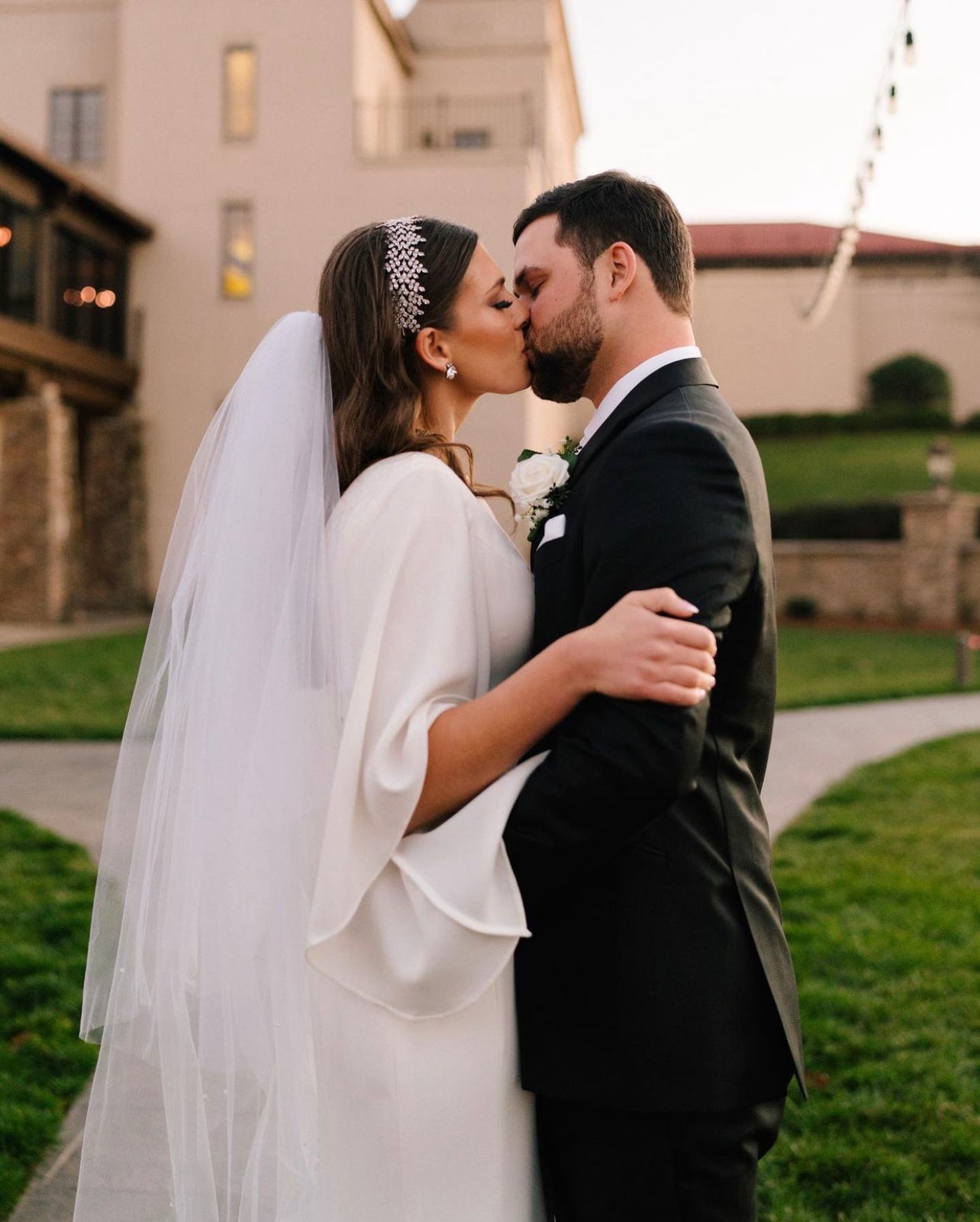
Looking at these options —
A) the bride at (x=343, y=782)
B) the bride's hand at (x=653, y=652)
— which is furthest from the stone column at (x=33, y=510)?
the bride's hand at (x=653, y=652)

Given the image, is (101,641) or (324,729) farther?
(101,641)

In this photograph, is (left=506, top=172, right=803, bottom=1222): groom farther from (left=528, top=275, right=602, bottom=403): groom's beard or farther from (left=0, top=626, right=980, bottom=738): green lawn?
(left=0, top=626, right=980, bottom=738): green lawn

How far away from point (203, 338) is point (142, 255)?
214 centimetres

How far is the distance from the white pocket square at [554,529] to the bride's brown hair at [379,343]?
0.29 metres

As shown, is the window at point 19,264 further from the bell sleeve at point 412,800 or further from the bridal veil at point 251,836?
the bell sleeve at point 412,800

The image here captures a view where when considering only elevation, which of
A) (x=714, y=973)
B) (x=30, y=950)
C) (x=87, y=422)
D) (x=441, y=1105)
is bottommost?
(x=30, y=950)

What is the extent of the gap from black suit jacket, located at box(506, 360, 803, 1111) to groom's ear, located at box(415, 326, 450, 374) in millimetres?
404

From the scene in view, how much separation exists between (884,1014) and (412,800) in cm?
329

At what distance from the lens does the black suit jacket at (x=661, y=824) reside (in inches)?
70.9

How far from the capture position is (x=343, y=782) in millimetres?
1966

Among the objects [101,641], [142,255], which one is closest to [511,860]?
[101,641]

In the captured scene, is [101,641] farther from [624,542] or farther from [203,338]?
[624,542]

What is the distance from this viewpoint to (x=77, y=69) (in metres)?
25.4

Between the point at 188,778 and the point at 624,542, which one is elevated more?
the point at 624,542
